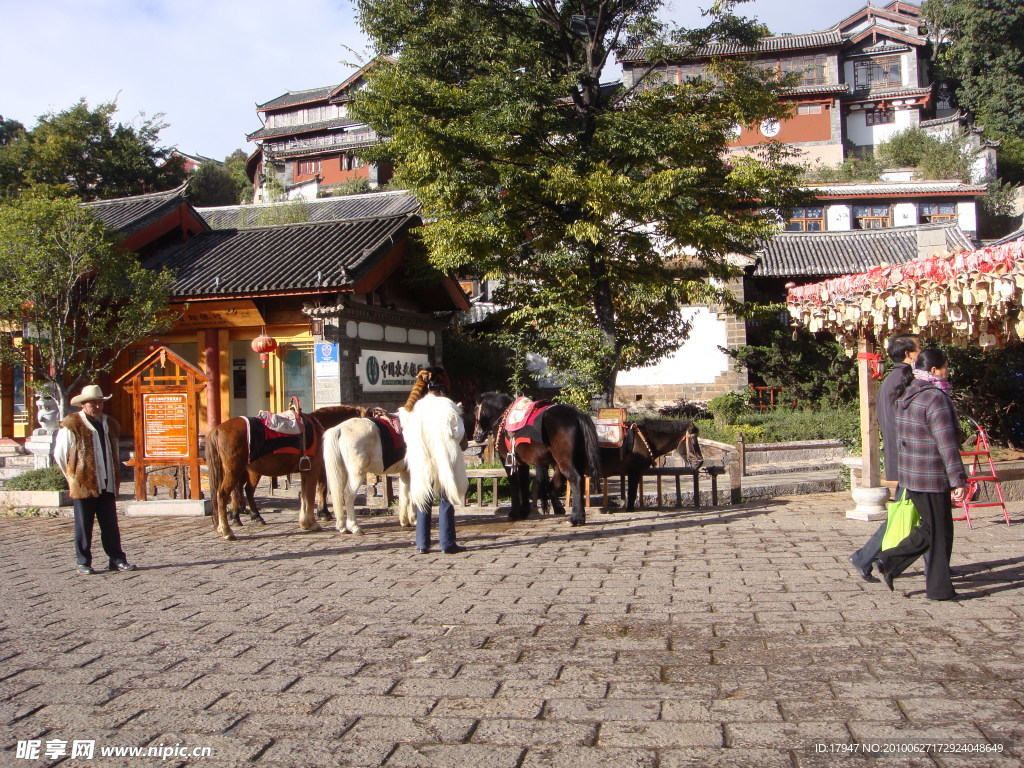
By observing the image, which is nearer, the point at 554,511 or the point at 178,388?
the point at 554,511

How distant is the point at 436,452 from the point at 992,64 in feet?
143

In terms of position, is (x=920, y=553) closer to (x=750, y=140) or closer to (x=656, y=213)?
(x=656, y=213)

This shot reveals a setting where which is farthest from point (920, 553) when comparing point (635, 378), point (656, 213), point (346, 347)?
point (635, 378)

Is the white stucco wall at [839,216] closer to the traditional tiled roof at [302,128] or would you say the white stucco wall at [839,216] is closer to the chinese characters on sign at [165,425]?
the traditional tiled roof at [302,128]

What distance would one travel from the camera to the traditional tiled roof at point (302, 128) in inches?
1725

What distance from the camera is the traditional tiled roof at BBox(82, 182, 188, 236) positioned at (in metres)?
17.7

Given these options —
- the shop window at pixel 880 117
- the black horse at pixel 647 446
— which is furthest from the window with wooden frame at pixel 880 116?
the black horse at pixel 647 446

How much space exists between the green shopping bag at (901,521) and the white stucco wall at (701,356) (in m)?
18.1

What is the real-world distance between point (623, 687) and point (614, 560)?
321 centimetres

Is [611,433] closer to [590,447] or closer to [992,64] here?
[590,447]

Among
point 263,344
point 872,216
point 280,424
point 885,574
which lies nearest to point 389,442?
point 280,424

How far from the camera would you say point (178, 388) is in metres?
11.4

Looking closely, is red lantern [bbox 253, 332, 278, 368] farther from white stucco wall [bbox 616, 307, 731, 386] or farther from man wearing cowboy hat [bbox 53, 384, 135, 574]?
white stucco wall [bbox 616, 307, 731, 386]

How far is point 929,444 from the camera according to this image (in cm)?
545
